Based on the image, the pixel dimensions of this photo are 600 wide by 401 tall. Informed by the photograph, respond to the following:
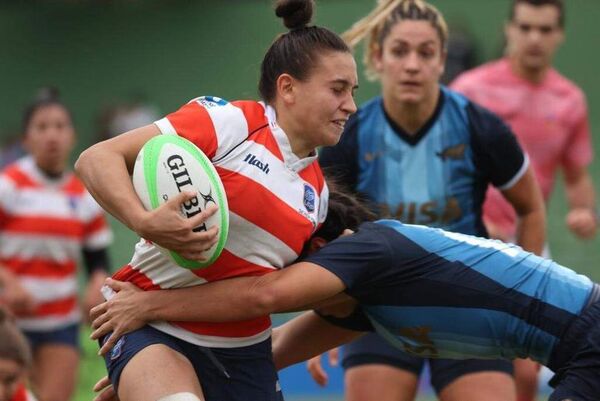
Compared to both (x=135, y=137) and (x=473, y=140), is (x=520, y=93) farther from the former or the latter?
(x=135, y=137)

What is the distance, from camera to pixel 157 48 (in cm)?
1384

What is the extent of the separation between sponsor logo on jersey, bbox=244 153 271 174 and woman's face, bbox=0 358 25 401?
1.60m

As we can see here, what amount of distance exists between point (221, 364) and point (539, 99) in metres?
4.03

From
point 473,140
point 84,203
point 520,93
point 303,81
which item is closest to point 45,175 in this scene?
point 84,203

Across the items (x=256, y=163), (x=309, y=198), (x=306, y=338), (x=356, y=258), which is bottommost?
(x=306, y=338)

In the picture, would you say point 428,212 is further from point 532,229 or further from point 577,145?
point 577,145

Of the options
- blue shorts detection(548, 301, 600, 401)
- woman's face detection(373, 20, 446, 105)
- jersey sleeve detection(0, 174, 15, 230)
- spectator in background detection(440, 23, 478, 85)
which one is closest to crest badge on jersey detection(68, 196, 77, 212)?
jersey sleeve detection(0, 174, 15, 230)

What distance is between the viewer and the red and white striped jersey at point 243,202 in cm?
387

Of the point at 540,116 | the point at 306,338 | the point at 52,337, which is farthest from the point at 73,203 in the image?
the point at 306,338

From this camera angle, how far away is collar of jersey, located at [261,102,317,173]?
4.02 m

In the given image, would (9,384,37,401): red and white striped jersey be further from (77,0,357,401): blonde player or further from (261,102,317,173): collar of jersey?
(261,102,317,173): collar of jersey

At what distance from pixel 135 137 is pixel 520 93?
4.20 meters

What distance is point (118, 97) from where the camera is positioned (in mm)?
13922

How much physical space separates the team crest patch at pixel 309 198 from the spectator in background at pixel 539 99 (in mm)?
3483
